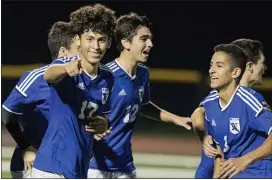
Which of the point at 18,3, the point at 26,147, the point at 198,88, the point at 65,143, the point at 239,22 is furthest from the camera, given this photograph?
the point at 198,88

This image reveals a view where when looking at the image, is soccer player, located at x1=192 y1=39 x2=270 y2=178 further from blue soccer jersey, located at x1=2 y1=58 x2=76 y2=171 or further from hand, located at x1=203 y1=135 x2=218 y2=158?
blue soccer jersey, located at x1=2 y1=58 x2=76 y2=171

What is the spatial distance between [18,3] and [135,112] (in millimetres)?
1588

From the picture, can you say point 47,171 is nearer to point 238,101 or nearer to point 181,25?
point 238,101

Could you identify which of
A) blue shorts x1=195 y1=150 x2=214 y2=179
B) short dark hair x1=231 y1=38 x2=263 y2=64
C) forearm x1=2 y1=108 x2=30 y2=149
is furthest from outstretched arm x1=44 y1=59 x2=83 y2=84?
short dark hair x1=231 y1=38 x2=263 y2=64

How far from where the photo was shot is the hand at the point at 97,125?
10.5 ft

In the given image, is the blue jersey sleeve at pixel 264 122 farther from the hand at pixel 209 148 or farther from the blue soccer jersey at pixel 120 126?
the blue soccer jersey at pixel 120 126

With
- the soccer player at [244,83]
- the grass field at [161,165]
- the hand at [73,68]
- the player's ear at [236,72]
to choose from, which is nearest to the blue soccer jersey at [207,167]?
the soccer player at [244,83]

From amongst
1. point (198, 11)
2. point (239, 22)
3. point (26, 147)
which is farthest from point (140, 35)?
point (198, 11)

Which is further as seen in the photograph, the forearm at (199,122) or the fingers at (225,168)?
the forearm at (199,122)

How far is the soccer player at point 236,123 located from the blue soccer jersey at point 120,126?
1.61ft

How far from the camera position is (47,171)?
3.04 metres

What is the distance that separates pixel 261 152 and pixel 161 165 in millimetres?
3535

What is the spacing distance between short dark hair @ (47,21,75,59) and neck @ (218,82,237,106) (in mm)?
988

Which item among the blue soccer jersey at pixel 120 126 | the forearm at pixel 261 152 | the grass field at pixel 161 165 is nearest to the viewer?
the forearm at pixel 261 152
